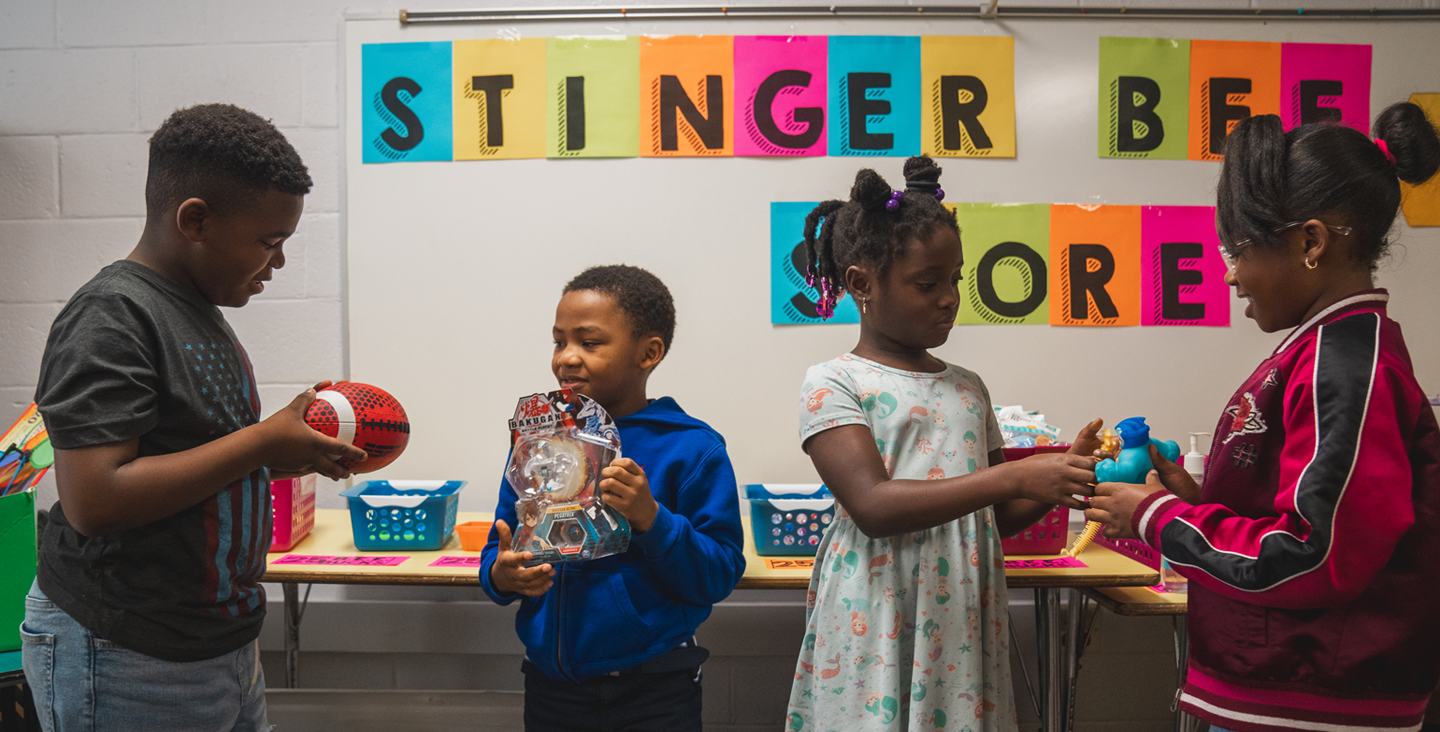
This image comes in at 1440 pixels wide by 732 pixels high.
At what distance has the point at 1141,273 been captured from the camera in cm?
231

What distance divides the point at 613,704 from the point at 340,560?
0.98 meters

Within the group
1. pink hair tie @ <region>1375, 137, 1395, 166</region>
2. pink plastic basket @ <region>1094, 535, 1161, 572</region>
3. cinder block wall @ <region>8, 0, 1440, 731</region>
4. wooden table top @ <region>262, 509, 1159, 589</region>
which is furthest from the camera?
cinder block wall @ <region>8, 0, 1440, 731</region>

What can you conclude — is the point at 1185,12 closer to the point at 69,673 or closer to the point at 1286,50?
the point at 1286,50

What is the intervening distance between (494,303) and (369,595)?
994 millimetres

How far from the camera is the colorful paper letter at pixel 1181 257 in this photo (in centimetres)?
231

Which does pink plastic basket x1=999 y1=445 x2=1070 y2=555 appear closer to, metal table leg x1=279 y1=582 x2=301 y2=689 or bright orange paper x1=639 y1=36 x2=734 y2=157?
bright orange paper x1=639 y1=36 x2=734 y2=157

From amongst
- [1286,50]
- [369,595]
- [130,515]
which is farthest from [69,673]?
[1286,50]

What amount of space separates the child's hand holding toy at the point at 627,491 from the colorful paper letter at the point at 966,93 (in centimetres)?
164

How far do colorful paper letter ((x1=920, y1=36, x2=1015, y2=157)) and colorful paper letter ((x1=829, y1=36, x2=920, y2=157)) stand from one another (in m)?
0.04

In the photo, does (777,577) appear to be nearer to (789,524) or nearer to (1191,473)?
(789,524)

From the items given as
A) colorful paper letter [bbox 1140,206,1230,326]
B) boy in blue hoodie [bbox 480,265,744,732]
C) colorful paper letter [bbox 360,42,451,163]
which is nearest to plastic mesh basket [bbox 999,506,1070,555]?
colorful paper letter [bbox 1140,206,1230,326]

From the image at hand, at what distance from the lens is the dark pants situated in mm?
1202

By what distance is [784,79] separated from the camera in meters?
2.29

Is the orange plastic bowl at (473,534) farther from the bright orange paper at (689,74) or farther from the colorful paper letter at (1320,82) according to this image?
the colorful paper letter at (1320,82)
